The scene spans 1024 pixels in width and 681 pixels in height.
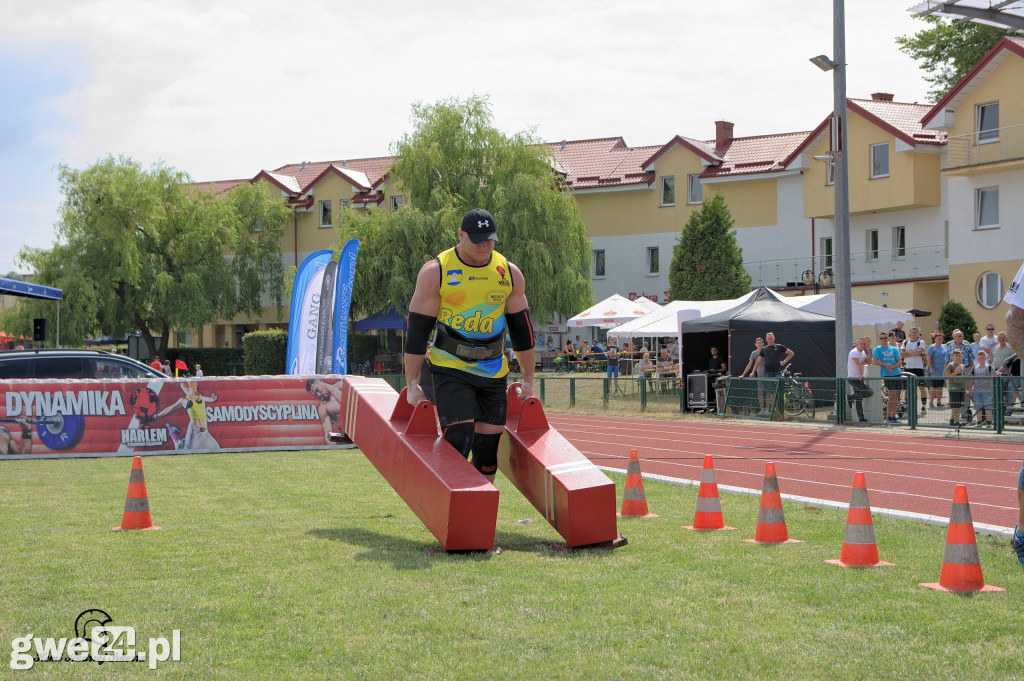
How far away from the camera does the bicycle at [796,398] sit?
67.8ft

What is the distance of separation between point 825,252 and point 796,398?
25692 mm

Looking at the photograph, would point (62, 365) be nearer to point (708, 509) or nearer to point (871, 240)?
point (708, 509)

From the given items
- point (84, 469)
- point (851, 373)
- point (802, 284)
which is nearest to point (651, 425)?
point (851, 373)

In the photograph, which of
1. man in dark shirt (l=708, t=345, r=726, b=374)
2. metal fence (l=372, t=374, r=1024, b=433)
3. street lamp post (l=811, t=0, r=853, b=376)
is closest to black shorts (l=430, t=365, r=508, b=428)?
metal fence (l=372, t=374, r=1024, b=433)

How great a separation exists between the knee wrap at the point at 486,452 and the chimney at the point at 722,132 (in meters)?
46.2

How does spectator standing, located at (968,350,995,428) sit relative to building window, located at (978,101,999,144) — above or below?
below

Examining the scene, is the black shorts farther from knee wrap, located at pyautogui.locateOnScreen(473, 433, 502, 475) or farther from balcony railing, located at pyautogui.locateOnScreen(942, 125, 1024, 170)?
balcony railing, located at pyautogui.locateOnScreen(942, 125, 1024, 170)

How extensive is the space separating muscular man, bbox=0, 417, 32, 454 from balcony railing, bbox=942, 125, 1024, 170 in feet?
104

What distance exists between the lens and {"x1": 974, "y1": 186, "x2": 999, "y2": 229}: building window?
36.7 meters

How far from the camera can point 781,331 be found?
24.5m

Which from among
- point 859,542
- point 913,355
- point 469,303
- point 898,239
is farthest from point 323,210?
point 859,542

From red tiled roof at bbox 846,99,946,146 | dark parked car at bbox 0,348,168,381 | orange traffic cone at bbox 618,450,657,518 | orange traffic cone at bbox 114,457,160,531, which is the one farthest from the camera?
red tiled roof at bbox 846,99,946,146

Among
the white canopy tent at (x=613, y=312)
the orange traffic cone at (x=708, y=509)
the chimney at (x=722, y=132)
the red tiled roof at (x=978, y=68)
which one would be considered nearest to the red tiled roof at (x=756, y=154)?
the chimney at (x=722, y=132)

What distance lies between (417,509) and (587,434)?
41.8 ft
